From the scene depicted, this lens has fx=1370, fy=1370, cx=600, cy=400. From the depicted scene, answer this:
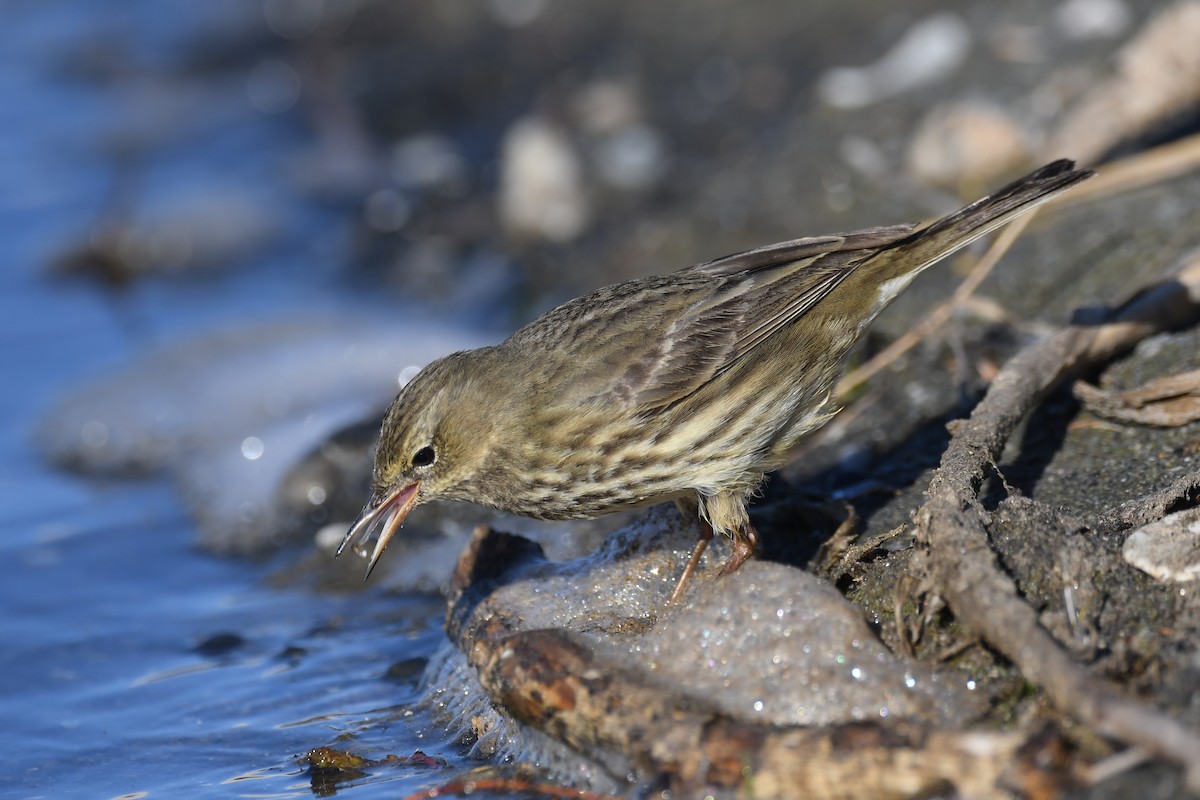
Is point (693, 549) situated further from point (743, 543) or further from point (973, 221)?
point (973, 221)

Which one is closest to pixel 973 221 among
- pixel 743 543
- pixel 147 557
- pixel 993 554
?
pixel 743 543

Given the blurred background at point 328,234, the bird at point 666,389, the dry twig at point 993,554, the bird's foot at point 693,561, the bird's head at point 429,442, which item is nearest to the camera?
the dry twig at point 993,554

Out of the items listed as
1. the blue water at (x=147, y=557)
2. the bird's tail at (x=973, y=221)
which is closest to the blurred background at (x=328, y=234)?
the blue water at (x=147, y=557)

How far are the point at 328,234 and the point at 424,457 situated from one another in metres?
5.72

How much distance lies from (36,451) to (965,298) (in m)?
5.52

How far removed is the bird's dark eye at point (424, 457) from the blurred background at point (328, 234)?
84 cm

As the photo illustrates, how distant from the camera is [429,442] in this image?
4.90 meters

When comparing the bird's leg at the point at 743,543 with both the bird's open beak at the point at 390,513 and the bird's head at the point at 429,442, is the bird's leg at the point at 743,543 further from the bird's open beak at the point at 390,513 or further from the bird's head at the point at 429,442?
the bird's open beak at the point at 390,513

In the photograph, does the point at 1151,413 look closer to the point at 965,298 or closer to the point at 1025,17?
the point at 965,298

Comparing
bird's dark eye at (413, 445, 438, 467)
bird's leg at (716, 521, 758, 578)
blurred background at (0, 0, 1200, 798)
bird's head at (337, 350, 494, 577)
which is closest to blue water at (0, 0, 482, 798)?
blurred background at (0, 0, 1200, 798)

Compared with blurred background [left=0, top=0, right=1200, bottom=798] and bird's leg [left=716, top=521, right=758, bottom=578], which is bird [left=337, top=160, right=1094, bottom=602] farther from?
blurred background [left=0, top=0, right=1200, bottom=798]

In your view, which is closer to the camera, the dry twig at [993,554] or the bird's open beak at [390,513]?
the dry twig at [993,554]

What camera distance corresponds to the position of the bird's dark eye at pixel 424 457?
16.0 feet

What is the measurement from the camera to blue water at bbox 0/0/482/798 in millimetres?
4781
